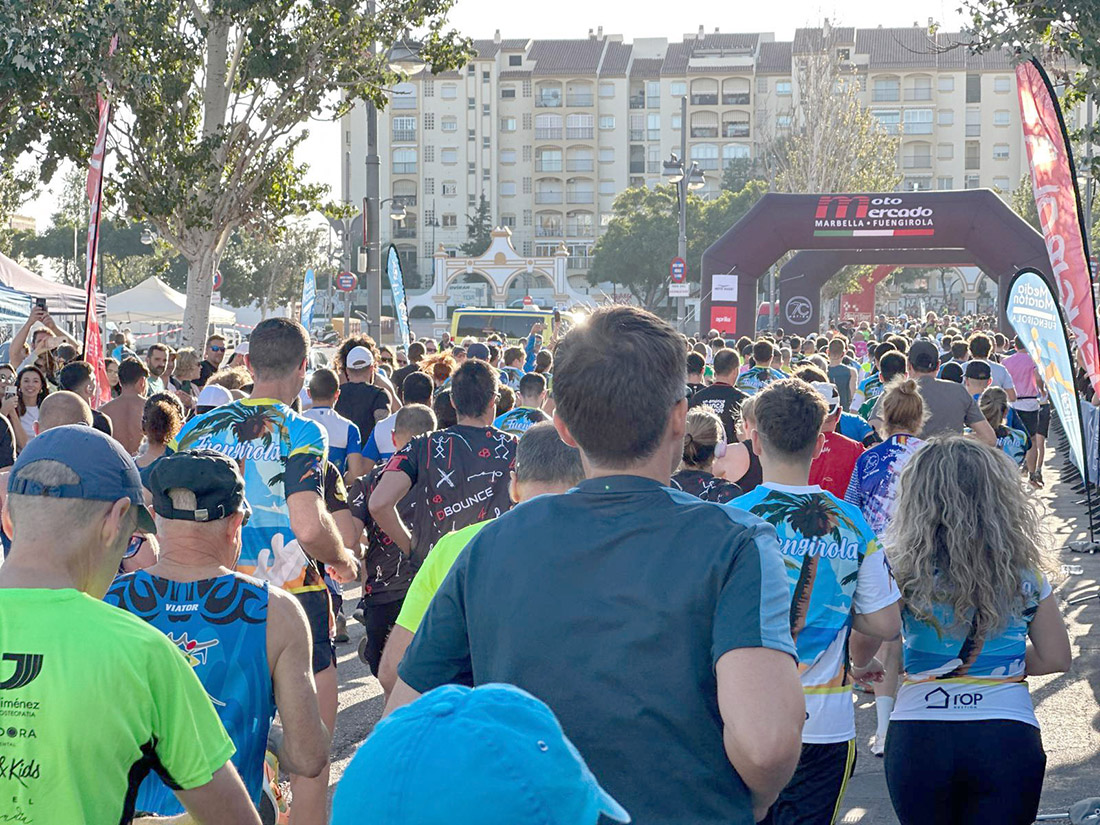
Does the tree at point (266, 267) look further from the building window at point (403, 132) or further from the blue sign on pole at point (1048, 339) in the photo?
the blue sign on pole at point (1048, 339)

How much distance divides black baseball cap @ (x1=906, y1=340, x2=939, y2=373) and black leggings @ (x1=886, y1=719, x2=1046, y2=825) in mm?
5592

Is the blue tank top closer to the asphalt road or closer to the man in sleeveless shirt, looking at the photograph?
the man in sleeveless shirt

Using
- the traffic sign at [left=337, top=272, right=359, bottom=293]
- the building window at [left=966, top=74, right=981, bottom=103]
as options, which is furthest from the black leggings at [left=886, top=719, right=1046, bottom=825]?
the building window at [left=966, top=74, right=981, bottom=103]

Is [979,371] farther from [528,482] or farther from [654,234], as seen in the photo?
[654,234]

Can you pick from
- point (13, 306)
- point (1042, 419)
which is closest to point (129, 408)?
point (13, 306)

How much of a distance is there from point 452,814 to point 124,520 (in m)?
1.56

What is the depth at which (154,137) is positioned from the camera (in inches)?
709

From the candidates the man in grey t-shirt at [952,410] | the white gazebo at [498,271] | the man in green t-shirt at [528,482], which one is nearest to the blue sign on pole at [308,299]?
the man in grey t-shirt at [952,410]

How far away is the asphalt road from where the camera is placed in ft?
20.1

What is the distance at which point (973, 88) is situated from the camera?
4063 inches

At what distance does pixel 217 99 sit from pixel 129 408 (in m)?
10.2

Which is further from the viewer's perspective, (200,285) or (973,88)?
(973,88)

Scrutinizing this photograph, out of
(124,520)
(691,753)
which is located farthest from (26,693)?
(691,753)

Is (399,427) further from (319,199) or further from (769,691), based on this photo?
(319,199)
